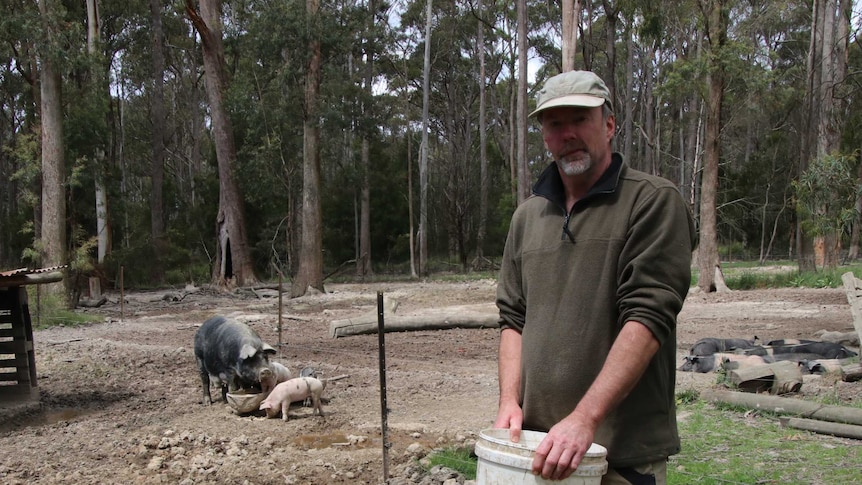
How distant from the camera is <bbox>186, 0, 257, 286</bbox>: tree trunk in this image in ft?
80.1

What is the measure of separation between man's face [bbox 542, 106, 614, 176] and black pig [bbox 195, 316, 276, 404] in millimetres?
5276

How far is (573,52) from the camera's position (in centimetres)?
1588

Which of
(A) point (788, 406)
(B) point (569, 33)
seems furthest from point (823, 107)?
(A) point (788, 406)

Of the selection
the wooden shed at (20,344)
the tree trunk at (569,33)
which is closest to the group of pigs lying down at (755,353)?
the wooden shed at (20,344)

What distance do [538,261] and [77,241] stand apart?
72.5 ft

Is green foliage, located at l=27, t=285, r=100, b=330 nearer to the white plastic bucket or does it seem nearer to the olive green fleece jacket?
the olive green fleece jacket

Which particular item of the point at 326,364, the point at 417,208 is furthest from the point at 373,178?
the point at 326,364

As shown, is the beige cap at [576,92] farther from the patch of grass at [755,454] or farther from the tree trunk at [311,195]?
the tree trunk at [311,195]

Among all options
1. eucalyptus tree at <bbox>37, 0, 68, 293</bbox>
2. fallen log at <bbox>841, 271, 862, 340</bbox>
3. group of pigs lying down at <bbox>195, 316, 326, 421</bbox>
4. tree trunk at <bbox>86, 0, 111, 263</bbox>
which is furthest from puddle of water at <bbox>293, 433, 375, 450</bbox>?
tree trunk at <bbox>86, 0, 111, 263</bbox>

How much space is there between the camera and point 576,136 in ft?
7.06

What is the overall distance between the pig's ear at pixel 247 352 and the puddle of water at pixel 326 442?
1064 mm

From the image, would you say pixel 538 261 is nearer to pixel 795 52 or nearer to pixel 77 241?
pixel 77 241

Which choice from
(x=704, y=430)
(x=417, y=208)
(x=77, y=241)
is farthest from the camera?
(x=417, y=208)

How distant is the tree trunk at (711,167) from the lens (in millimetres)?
18219
